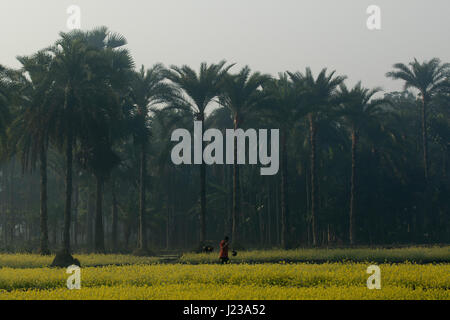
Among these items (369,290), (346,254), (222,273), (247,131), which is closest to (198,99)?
(247,131)

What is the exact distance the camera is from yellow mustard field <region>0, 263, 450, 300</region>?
16.5m

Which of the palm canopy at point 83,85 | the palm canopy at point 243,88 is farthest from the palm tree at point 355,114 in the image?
the palm canopy at point 83,85

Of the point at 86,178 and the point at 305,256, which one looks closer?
the point at 305,256

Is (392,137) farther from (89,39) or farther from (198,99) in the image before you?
(89,39)

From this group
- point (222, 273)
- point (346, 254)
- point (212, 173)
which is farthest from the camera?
point (212, 173)

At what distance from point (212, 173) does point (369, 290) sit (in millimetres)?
49452

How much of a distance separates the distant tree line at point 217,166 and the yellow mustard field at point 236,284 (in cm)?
1197

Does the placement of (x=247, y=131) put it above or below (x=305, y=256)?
above

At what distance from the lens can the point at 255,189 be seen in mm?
58812

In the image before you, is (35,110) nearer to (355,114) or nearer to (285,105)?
(285,105)

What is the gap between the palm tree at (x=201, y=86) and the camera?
43406mm

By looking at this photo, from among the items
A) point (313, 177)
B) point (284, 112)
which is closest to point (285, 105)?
point (284, 112)

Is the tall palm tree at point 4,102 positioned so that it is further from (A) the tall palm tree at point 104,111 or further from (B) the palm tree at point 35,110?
(A) the tall palm tree at point 104,111

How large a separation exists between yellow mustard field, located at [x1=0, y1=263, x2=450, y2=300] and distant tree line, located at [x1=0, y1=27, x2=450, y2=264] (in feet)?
39.3
